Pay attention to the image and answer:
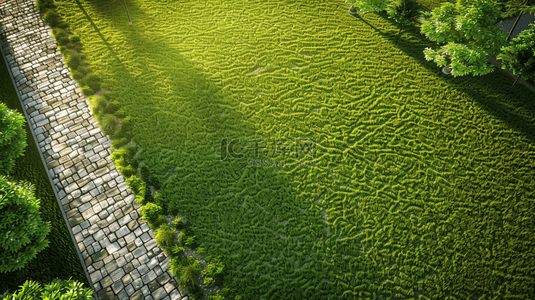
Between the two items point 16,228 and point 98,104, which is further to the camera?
point 98,104

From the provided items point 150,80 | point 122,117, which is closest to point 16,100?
point 122,117

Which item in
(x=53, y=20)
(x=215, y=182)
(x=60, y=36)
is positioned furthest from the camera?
(x=53, y=20)

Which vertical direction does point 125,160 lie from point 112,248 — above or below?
above

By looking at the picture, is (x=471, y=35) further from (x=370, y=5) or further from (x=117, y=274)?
(x=117, y=274)

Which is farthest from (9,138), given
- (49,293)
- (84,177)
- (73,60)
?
(73,60)

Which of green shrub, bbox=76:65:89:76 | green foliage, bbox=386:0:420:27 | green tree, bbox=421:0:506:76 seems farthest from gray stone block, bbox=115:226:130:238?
green foliage, bbox=386:0:420:27

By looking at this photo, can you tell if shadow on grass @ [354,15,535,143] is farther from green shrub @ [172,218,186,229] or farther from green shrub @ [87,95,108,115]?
green shrub @ [87,95,108,115]
